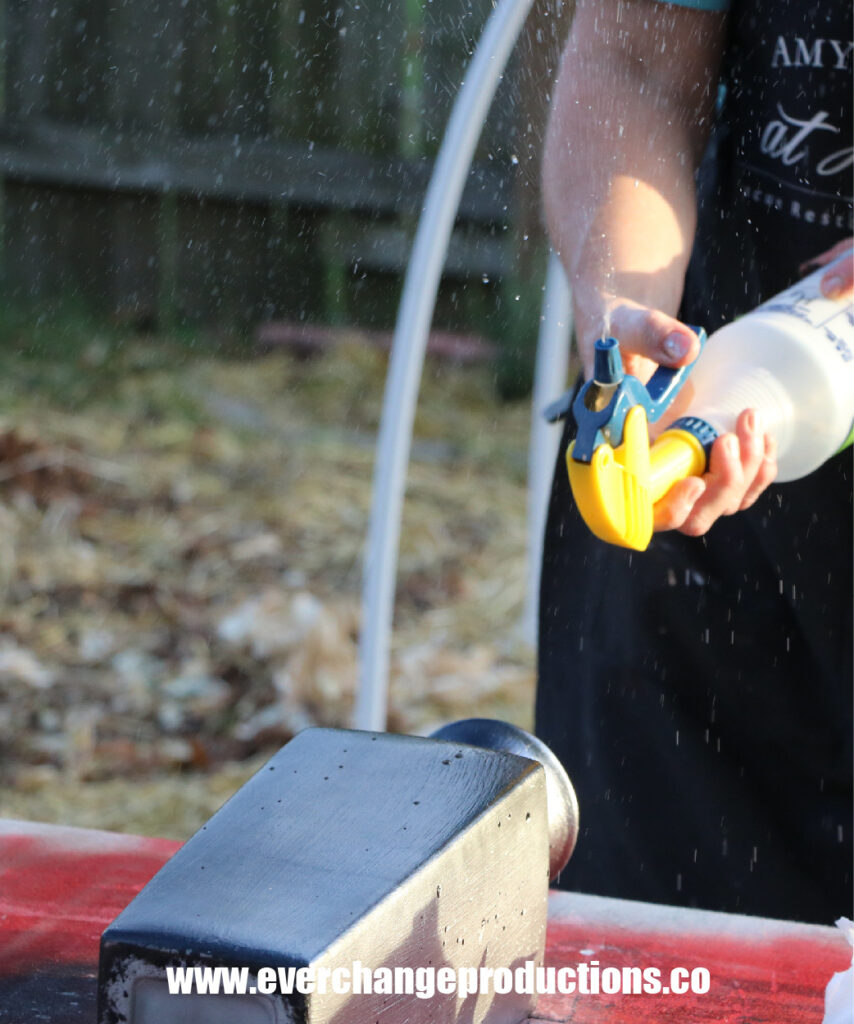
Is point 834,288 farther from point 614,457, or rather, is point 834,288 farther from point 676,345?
point 614,457

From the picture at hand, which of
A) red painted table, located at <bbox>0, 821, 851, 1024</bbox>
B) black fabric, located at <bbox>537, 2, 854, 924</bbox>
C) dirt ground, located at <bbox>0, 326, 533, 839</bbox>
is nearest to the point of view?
red painted table, located at <bbox>0, 821, 851, 1024</bbox>

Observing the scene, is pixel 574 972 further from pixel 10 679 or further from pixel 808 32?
pixel 10 679

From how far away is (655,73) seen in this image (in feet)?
3.63

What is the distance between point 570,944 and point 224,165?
350cm

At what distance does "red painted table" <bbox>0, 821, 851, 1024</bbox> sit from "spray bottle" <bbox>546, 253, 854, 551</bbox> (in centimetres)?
24

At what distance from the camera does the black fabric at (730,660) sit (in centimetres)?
113

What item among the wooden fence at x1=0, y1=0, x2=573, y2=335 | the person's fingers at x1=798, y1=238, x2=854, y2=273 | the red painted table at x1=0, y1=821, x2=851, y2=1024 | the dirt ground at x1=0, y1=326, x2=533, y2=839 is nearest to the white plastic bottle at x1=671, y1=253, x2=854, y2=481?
the person's fingers at x1=798, y1=238, x2=854, y2=273

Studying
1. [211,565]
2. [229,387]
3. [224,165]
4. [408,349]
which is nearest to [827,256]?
[408,349]

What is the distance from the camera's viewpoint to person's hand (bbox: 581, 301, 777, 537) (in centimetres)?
85

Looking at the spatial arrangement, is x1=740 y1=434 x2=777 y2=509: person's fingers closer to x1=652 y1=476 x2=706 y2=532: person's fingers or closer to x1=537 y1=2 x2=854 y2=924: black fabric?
x1=652 y1=476 x2=706 y2=532: person's fingers

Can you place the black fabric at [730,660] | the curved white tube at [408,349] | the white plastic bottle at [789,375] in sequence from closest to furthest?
the white plastic bottle at [789,375] → the black fabric at [730,660] → the curved white tube at [408,349]

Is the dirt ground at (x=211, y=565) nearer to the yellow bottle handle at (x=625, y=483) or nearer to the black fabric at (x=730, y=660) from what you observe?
the black fabric at (x=730, y=660)

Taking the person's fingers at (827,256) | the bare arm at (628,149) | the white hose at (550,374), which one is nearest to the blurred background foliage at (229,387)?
the white hose at (550,374)

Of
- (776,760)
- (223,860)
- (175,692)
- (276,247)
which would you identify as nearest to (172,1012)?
(223,860)
